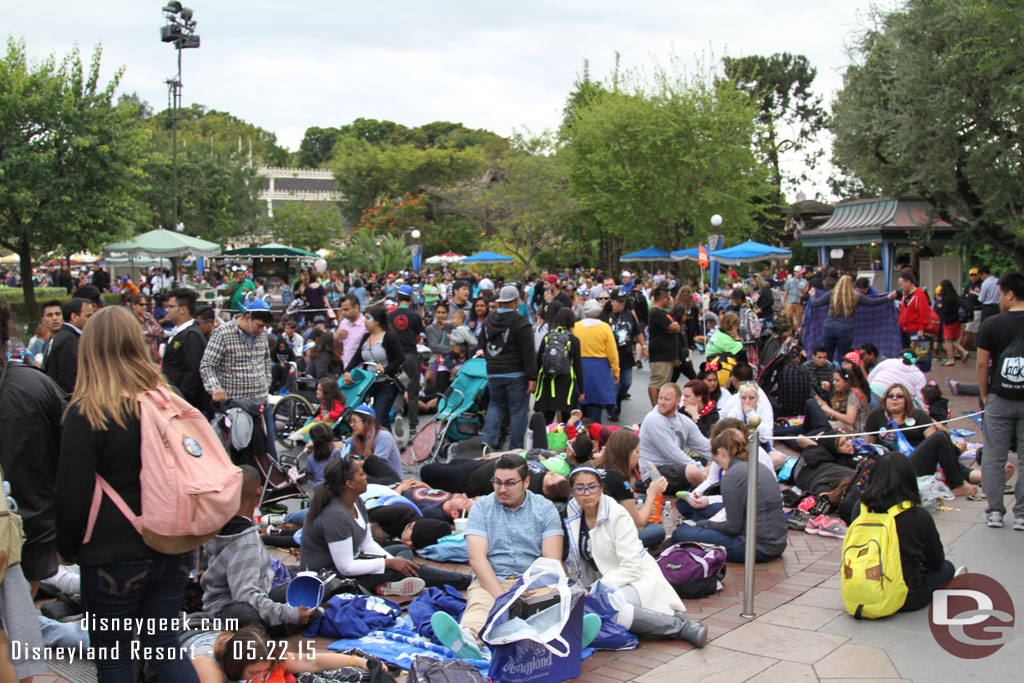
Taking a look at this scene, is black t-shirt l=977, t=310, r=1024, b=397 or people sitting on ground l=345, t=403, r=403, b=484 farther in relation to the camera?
people sitting on ground l=345, t=403, r=403, b=484

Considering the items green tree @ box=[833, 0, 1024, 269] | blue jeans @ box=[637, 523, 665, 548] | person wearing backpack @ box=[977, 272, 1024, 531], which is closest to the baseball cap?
blue jeans @ box=[637, 523, 665, 548]

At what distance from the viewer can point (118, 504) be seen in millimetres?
3076

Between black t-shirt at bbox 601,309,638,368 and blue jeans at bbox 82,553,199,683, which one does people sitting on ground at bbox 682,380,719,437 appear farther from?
blue jeans at bbox 82,553,199,683

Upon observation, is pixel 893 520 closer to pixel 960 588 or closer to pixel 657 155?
pixel 960 588

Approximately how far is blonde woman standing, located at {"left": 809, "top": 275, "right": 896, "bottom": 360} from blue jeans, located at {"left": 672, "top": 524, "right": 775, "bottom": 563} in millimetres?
6116

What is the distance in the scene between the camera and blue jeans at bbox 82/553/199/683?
3.09 metres

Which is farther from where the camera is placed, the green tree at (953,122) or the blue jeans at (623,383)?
the green tree at (953,122)

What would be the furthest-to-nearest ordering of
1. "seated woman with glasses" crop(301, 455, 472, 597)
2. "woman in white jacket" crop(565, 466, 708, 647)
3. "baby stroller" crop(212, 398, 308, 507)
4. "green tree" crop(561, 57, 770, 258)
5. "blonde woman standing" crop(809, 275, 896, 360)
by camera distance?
"green tree" crop(561, 57, 770, 258)
"blonde woman standing" crop(809, 275, 896, 360)
"baby stroller" crop(212, 398, 308, 507)
"seated woman with glasses" crop(301, 455, 472, 597)
"woman in white jacket" crop(565, 466, 708, 647)

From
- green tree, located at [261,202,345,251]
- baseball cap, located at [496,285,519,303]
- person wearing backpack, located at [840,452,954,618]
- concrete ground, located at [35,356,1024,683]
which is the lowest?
concrete ground, located at [35,356,1024,683]

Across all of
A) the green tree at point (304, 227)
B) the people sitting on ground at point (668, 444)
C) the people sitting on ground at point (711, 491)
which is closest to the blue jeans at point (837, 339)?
the people sitting on ground at point (668, 444)

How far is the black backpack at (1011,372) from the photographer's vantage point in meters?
6.13

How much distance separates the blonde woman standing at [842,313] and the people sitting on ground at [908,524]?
665cm

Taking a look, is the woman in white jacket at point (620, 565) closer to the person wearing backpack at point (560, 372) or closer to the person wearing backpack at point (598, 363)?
the person wearing backpack at point (560, 372)

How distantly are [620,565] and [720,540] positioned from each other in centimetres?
122
